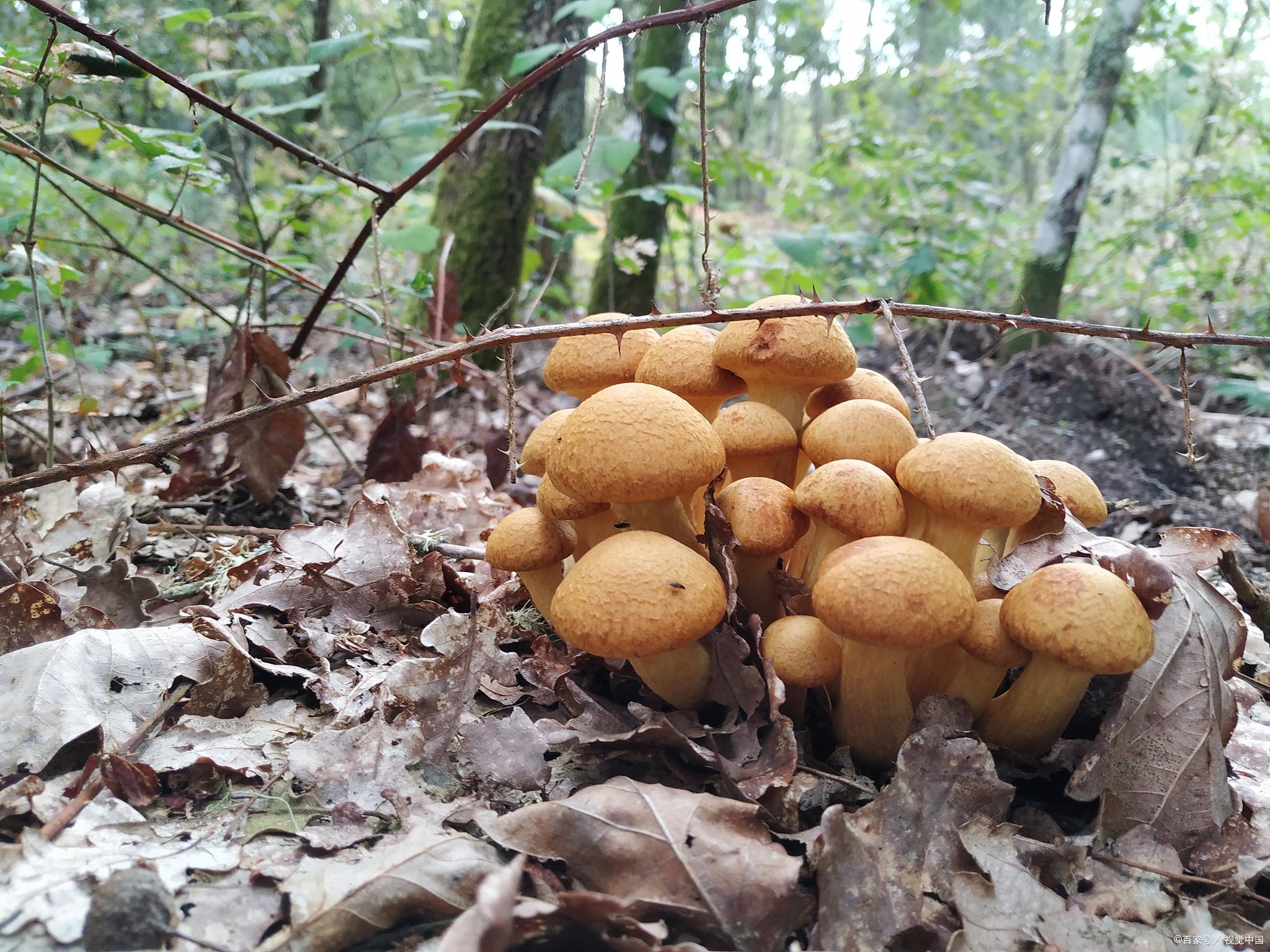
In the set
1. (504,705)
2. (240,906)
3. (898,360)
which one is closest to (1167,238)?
(898,360)

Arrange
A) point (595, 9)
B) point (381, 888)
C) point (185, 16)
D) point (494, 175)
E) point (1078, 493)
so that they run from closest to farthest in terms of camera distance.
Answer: point (381, 888), point (1078, 493), point (185, 16), point (595, 9), point (494, 175)

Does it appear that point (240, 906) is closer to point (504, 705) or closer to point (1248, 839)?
point (504, 705)

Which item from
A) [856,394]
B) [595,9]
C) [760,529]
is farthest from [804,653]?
[595,9]

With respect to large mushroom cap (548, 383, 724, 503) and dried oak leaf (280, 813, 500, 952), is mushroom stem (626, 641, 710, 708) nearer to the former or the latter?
large mushroom cap (548, 383, 724, 503)

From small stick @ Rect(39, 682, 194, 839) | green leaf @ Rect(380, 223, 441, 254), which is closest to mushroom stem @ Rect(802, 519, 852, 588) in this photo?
small stick @ Rect(39, 682, 194, 839)

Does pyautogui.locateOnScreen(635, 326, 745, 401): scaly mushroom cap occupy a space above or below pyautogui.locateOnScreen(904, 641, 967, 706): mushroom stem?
above

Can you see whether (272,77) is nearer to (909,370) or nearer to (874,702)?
(909,370)

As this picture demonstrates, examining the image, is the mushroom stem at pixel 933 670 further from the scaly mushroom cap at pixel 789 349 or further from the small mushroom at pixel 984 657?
the scaly mushroom cap at pixel 789 349
